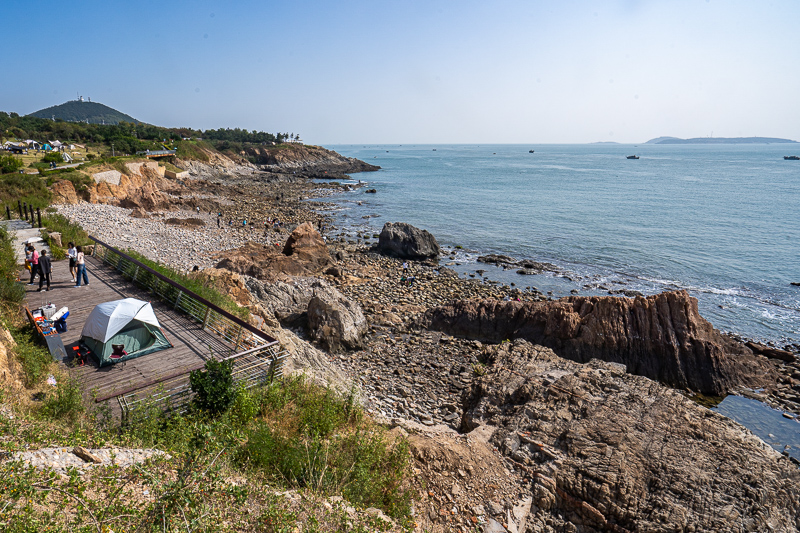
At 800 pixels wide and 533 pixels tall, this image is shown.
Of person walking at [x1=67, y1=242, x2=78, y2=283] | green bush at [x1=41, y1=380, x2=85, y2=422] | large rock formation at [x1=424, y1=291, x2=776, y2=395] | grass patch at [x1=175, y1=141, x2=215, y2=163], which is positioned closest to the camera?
green bush at [x1=41, y1=380, x2=85, y2=422]

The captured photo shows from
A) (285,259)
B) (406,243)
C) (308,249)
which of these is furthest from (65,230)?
(406,243)

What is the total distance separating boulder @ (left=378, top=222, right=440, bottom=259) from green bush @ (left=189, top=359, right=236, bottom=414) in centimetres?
2807

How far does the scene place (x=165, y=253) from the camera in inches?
1193

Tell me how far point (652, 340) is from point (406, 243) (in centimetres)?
A: 2170

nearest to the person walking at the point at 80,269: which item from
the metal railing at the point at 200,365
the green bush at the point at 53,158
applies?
the metal railing at the point at 200,365

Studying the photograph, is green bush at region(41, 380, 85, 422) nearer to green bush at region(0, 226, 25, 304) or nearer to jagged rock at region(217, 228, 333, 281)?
green bush at region(0, 226, 25, 304)

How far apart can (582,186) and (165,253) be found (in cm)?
8381

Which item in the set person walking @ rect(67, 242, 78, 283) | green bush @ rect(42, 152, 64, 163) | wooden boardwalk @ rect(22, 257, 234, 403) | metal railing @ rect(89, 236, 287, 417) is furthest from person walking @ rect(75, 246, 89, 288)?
green bush @ rect(42, 152, 64, 163)

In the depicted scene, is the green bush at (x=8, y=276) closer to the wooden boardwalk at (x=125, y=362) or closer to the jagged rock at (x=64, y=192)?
the wooden boardwalk at (x=125, y=362)

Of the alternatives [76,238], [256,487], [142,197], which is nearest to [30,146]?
[142,197]

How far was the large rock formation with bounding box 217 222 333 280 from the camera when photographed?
83.1ft

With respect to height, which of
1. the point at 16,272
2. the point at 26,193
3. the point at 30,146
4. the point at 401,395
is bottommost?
the point at 401,395

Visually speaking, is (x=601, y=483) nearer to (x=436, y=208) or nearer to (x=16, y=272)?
(x=16, y=272)

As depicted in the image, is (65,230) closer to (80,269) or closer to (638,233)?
(80,269)
